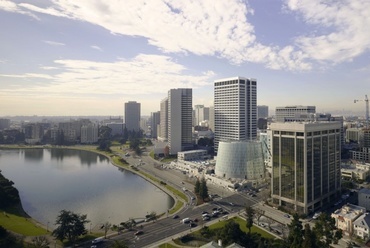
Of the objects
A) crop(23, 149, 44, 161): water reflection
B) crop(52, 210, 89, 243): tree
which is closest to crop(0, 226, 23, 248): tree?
crop(52, 210, 89, 243): tree

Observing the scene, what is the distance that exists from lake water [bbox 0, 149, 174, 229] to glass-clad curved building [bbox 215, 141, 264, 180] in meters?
8.67

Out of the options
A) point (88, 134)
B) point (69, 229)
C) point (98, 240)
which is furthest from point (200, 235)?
point (88, 134)

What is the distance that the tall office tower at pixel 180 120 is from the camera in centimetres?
5475

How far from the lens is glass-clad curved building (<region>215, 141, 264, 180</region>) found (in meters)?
33.9

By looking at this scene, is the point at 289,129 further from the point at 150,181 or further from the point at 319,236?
the point at 150,181

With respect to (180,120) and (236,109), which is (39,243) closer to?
(236,109)

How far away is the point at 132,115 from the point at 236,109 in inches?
2381

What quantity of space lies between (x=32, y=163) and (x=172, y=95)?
95.6ft

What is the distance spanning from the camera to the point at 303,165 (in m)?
23.7

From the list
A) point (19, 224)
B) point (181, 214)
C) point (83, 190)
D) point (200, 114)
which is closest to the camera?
point (19, 224)

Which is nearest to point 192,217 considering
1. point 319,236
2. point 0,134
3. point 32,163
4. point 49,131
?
point 319,236

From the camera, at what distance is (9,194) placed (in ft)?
89.6

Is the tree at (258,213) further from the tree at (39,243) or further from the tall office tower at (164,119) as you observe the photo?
the tall office tower at (164,119)

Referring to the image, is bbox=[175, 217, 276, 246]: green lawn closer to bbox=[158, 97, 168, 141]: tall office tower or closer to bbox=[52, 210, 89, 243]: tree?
bbox=[52, 210, 89, 243]: tree
